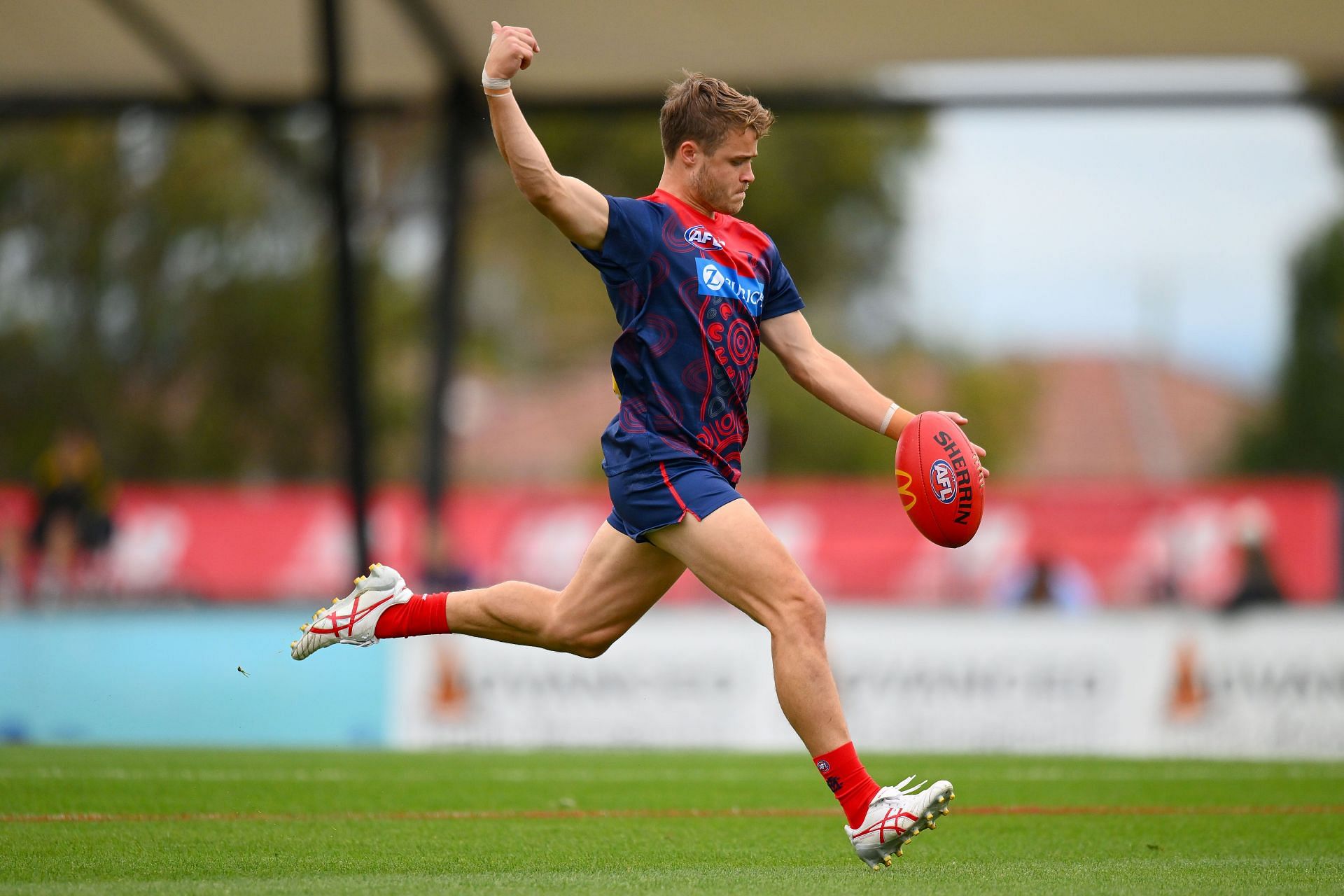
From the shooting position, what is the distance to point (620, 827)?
20.2 feet

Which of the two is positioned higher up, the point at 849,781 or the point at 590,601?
the point at 590,601

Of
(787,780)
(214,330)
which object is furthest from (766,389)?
(787,780)

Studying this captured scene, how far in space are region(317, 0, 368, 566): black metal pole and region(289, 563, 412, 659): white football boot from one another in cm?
820

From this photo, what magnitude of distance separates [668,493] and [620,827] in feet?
5.70

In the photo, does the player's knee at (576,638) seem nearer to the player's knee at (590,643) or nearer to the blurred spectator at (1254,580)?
the player's knee at (590,643)

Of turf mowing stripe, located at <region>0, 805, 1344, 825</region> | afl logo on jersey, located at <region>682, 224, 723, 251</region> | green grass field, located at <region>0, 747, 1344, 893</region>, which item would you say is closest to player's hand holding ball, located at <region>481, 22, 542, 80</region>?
afl logo on jersey, located at <region>682, 224, 723, 251</region>

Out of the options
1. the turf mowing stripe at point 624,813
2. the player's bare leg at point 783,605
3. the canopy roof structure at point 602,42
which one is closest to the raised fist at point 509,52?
the player's bare leg at point 783,605

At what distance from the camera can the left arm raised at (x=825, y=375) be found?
5.37 meters

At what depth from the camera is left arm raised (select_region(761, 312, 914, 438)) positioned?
17.6 feet

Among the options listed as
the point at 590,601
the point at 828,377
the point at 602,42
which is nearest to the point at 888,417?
the point at 828,377

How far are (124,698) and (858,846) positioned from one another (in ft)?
27.0

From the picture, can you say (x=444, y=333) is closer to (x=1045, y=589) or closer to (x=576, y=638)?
(x=1045, y=589)

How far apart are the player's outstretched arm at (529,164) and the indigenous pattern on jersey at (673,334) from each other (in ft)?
0.23

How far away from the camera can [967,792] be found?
299 inches
